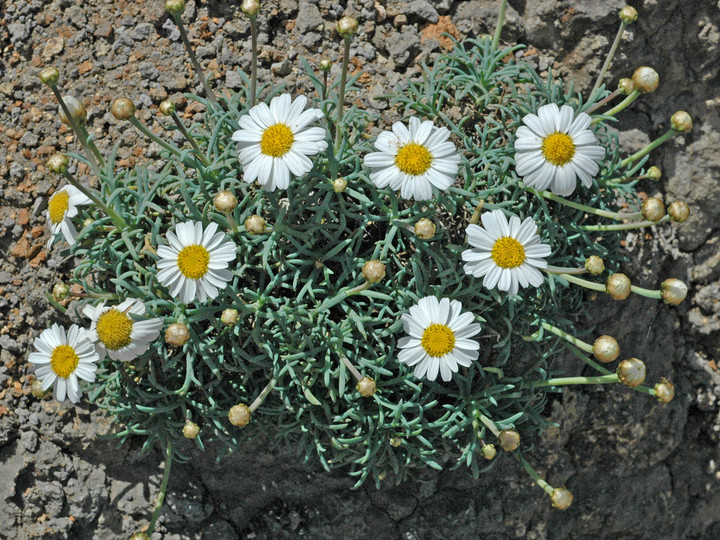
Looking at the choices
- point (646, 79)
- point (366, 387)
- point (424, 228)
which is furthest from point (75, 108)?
point (646, 79)

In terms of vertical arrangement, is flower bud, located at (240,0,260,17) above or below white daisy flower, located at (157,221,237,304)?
above

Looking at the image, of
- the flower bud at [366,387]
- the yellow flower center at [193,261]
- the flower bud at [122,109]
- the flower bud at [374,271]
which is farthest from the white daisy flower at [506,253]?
the flower bud at [122,109]

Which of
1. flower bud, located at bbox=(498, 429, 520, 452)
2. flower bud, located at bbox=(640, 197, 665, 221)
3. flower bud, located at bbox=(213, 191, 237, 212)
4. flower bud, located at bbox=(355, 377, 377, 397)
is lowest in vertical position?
flower bud, located at bbox=(498, 429, 520, 452)

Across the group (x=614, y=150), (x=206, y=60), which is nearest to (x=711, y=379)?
(x=614, y=150)

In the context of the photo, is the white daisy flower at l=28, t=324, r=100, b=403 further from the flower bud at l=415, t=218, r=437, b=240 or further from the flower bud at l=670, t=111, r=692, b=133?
the flower bud at l=670, t=111, r=692, b=133

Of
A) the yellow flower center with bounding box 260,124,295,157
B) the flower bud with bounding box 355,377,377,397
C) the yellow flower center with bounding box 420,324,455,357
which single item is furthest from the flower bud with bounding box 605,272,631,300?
the yellow flower center with bounding box 260,124,295,157

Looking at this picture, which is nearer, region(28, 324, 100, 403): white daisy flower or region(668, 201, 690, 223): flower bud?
region(668, 201, 690, 223): flower bud

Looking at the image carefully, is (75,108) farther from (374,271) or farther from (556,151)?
(556,151)
